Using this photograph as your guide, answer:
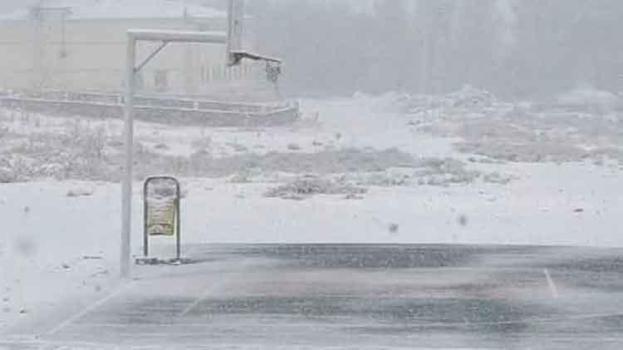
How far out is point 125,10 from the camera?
317 ft

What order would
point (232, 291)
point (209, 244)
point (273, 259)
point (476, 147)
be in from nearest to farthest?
1. point (232, 291)
2. point (273, 259)
3. point (209, 244)
4. point (476, 147)

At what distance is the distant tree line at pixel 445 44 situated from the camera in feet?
412

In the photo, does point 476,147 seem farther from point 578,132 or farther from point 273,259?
point 273,259

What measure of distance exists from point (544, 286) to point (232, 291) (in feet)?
13.0

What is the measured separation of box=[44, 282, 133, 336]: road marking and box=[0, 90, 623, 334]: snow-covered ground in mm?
344

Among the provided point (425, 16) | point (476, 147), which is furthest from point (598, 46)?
point (476, 147)

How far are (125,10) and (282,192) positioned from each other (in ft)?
214

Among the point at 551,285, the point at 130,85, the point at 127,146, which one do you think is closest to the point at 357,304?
the point at 551,285

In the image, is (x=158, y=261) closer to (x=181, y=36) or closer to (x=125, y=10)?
(x=181, y=36)

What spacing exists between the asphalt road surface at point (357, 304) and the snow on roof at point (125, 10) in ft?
231

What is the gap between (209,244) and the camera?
24.2 m

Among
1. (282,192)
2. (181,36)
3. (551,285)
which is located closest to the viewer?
(551,285)

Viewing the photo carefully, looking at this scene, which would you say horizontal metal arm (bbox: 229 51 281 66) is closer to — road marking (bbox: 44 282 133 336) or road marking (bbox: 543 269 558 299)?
road marking (bbox: 44 282 133 336)

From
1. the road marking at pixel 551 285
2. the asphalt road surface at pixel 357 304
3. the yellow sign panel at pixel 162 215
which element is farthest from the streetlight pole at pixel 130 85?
the road marking at pixel 551 285
